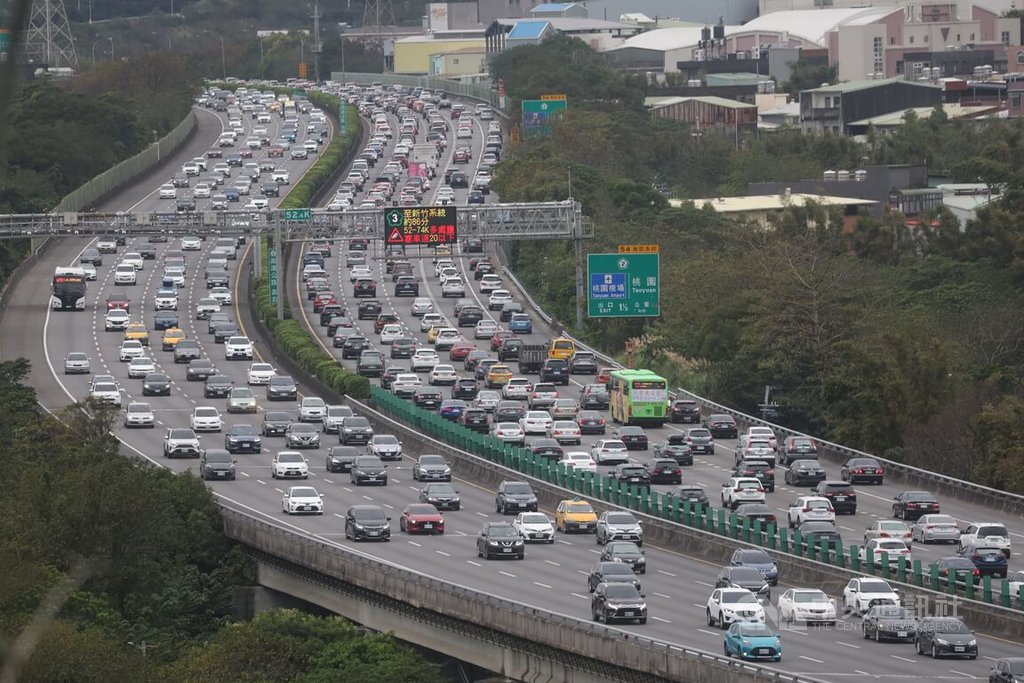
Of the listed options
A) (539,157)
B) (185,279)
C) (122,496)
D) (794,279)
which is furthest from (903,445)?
(539,157)

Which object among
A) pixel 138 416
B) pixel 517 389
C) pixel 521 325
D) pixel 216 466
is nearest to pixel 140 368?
pixel 138 416

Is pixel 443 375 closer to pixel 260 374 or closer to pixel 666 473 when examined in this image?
pixel 260 374

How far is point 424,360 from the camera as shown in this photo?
311 feet

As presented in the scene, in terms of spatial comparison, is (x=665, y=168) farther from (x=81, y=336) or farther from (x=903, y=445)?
(x=903, y=445)

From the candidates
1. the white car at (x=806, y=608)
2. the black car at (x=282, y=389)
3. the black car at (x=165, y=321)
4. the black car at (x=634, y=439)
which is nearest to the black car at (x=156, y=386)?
the black car at (x=282, y=389)

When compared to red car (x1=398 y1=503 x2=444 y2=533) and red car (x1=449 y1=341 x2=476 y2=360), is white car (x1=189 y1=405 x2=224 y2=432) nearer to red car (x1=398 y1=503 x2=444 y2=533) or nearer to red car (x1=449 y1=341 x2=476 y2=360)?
red car (x1=449 y1=341 x2=476 y2=360)

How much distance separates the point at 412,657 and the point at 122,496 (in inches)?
529

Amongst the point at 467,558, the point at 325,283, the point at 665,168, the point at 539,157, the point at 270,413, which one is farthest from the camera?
the point at 665,168

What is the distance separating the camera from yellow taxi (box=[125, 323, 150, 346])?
334ft

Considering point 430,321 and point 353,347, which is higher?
point 353,347

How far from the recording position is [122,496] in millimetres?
53688

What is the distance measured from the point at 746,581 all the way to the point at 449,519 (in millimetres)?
17533

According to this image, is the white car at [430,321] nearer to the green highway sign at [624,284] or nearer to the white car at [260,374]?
the white car at [260,374]

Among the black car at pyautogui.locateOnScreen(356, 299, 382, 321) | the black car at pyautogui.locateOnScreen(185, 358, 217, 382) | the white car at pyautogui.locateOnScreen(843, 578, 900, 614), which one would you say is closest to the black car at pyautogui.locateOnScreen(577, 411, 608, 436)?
the black car at pyautogui.locateOnScreen(185, 358, 217, 382)
